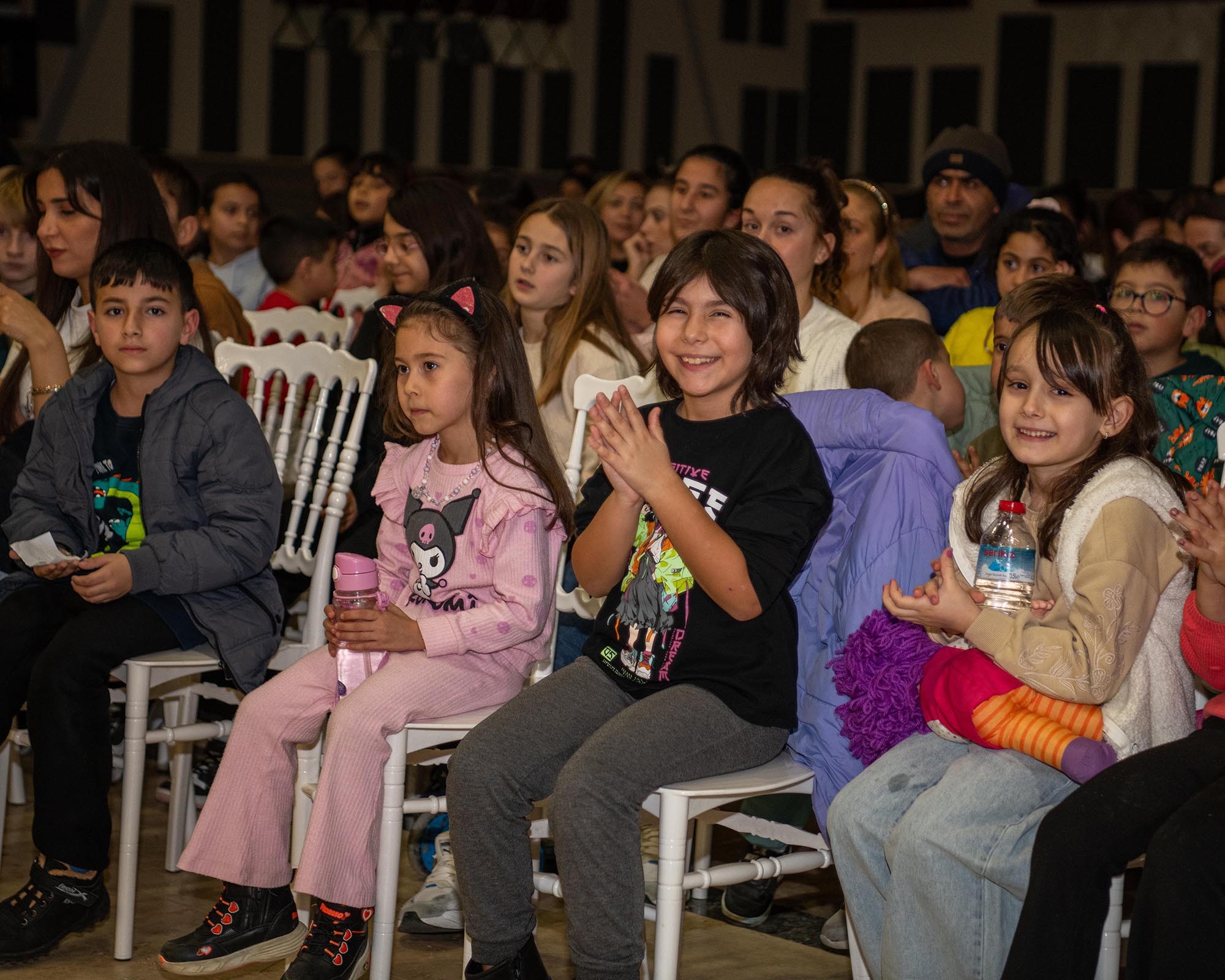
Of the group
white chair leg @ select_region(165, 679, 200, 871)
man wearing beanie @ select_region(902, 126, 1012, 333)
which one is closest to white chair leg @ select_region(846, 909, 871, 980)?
white chair leg @ select_region(165, 679, 200, 871)

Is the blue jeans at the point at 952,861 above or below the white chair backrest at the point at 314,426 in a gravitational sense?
below

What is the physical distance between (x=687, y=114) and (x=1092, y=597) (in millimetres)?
11736

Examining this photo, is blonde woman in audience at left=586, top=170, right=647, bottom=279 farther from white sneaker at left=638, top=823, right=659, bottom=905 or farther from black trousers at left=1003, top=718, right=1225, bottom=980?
black trousers at left=1003, top=718, right=1225, bottom=980

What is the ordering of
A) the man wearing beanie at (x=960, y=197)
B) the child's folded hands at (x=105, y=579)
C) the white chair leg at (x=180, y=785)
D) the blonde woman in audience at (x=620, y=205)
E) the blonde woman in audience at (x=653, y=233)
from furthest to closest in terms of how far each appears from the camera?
1. the blonde woman in audience at (x=620, y=205)
2. the blonde woman in audience at (x=653, y=233)
3. the man wearing beanie at (x=960, y=197)
4. the white chair leg at (x=180, y=785)
5. the child's folded hands at (x=105, y=579)

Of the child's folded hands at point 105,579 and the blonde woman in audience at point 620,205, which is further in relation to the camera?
the blonde woman in audience at point 620,205

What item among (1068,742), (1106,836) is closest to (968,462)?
(1068,742)

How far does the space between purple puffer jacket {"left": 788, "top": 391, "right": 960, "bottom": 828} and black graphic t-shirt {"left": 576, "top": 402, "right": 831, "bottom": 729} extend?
0.04 meters

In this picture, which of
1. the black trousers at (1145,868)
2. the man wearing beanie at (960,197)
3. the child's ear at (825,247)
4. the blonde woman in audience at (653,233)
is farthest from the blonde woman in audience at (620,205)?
the black trousers at (1145,868)

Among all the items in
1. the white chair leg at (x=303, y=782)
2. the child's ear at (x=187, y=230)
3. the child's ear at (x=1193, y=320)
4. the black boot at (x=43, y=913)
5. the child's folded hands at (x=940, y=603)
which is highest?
the child's ear at (x=187, y=230)

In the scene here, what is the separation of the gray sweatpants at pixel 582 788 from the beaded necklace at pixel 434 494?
392mm

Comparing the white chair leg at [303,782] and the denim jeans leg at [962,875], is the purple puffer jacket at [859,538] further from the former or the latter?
the white chair leg at [303,782]

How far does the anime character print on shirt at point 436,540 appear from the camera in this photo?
92.2 inches

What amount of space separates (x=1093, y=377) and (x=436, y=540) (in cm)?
106

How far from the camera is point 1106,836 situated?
1697 millimetres
